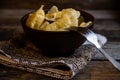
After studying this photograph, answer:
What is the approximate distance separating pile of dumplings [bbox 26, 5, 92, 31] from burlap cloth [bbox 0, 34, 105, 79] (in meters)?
0.09

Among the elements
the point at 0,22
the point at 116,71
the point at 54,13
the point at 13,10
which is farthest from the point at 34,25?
the point at 13,10

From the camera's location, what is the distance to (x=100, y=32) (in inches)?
43.1

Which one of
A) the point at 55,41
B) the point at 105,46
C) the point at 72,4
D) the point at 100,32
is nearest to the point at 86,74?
the point at 55,41

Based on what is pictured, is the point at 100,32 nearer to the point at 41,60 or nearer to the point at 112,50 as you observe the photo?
the point at 112,50

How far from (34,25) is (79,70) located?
18 cm

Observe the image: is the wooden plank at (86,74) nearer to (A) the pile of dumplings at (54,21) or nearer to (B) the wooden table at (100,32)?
(B) the wooden table at (100,32)

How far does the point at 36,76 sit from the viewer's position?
72 centimetres

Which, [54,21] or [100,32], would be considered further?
[100,32]

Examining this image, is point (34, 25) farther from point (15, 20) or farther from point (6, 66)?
point (15, 20)

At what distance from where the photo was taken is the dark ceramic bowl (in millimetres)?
727

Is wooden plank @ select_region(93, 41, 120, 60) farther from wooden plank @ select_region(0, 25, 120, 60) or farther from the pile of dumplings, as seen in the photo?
the pile of dumplings

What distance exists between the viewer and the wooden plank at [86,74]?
2.33 ft

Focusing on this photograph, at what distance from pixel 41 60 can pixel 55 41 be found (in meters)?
0.07

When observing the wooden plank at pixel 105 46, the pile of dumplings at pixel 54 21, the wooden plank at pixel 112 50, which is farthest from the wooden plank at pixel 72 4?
the pile of dumplings at pixel 54 21
